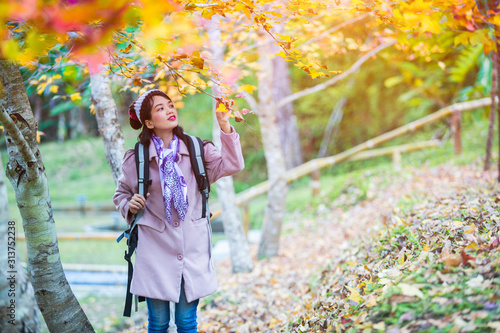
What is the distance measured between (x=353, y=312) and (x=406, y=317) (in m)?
0.42

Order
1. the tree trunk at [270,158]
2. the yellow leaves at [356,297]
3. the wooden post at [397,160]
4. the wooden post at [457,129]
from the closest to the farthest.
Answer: the yellow leaves at [356,297], the tree trunk at [270,158], the wooden post at [457,129], the wooden post at [397,160]

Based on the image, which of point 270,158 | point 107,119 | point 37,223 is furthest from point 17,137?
point 270,158

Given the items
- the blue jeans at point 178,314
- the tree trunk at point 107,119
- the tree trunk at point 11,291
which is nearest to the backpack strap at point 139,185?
the blue jeans at point 178,314

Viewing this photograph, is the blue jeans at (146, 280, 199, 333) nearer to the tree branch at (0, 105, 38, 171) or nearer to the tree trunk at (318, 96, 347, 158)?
the tree branch at (0, 105, 38, 171)

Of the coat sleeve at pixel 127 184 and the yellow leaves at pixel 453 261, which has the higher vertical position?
the coat sleeve at pixel 127 184

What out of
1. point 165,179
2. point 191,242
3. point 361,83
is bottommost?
point 191,242

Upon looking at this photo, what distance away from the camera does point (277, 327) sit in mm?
3088

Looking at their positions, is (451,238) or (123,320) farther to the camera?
(123,320)

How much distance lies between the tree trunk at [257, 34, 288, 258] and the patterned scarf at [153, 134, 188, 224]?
9.06ft

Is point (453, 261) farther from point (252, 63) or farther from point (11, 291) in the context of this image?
point (252, 63)

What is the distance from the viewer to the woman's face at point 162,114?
238 centimetres

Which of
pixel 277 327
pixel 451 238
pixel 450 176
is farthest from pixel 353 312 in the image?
pixel 450 176

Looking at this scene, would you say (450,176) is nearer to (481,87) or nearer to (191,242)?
(481,87)

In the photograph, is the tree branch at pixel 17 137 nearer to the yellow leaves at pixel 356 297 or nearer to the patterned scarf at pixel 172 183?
the patterned scarf at pixel 172 183
